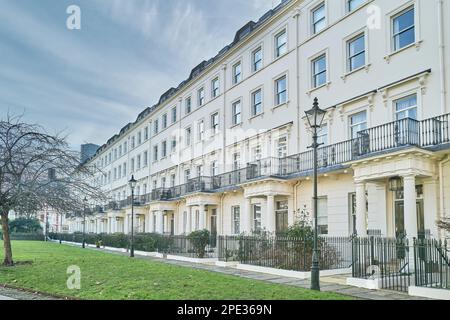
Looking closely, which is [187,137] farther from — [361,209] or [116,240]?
[361,209]

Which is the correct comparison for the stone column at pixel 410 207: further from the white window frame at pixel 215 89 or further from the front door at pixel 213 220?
the white window frame at pixel 215 89

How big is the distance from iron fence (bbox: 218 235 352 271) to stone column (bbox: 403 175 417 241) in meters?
2.44

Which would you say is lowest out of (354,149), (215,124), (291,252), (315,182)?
(291,252)

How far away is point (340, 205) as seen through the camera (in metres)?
19.3

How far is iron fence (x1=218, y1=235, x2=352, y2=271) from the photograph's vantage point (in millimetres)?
15234

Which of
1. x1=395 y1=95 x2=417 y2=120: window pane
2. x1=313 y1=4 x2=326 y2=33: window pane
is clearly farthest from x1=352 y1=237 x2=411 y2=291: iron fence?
x1=313 y1=4 x2=326 y2=33: window pane

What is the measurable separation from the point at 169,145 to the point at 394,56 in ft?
82.8

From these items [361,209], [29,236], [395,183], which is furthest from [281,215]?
[29,236]

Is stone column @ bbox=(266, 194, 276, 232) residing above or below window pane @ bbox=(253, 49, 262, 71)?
below

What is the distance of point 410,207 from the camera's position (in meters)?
14.0

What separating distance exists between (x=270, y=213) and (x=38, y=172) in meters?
11.2

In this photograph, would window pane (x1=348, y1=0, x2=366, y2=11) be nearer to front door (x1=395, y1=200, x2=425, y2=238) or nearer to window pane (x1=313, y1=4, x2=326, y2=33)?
window pane (x1=313, y1=4, x2=326, y2=33)

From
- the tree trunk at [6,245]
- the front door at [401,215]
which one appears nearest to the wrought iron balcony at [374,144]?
the front door at [401,215]

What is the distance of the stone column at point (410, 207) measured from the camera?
1388 cm
